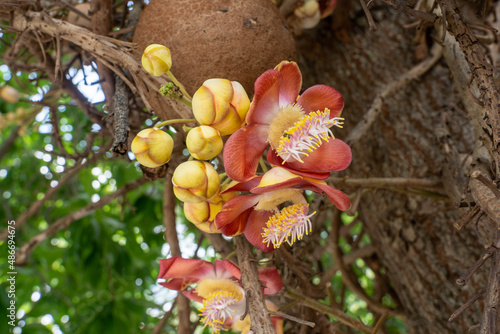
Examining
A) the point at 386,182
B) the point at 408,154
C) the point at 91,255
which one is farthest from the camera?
the point at 91,255

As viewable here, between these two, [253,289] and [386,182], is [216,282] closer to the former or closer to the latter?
[253,289]

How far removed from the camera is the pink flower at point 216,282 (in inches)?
29.9

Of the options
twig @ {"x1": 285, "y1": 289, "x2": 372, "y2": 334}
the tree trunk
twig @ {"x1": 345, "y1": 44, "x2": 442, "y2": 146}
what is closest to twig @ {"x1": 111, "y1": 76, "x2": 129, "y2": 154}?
twig @ {"x1": 285, "y1": 289, "x2": 372, "y2": 334}

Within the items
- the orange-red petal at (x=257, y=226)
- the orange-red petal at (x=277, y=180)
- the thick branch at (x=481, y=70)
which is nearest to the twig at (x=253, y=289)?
the orange-red petal at (x=257, y=226)

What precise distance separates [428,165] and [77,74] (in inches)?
36.1

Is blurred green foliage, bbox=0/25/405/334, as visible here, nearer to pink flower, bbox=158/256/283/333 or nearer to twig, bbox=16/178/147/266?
twig, bbox=16/178/147/266

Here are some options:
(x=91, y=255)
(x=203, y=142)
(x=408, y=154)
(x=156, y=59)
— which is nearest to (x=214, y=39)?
(x=156, y=59)

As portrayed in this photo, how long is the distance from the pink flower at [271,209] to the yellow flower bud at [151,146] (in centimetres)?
11

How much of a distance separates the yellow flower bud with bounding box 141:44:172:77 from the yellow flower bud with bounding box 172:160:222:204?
6.3 inches

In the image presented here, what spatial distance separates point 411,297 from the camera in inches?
48.7

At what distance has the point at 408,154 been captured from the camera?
4.12 ft

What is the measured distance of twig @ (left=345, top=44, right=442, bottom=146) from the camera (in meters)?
1.06

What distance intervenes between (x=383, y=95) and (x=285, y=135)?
0.52 m

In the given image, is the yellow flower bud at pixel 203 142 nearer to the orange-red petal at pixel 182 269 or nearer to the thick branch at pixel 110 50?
the thick branch at pixel 110 50
